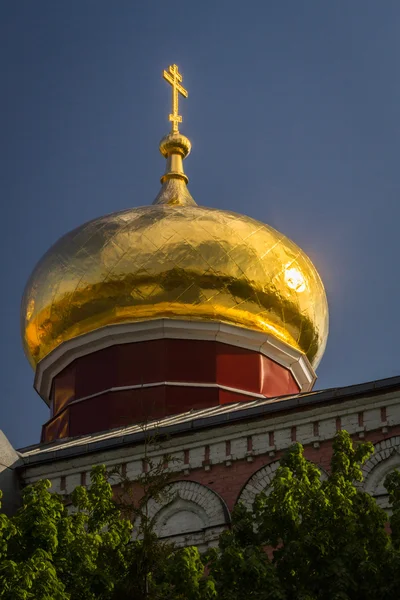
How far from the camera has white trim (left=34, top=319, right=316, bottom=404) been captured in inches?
810

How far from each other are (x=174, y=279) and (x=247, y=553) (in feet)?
30.6

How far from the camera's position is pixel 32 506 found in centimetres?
1230

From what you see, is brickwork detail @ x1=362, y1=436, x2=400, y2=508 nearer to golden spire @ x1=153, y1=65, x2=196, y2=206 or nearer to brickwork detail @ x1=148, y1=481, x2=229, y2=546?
brickwork detail @ x1=148, y1=481, x2=229, y2=546

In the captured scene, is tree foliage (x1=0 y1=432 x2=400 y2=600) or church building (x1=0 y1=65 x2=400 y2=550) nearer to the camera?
tree foliage (x1=0 y1=432 x2=400 y2=600)

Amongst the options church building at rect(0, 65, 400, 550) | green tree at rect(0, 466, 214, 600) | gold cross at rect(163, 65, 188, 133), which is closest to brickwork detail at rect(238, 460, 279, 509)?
church building at rect(0, 65, 400, 550)

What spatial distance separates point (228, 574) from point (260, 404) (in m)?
6.23

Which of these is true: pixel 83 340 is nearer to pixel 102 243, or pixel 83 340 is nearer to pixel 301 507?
pixel 102 243

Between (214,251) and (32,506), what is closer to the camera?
(32,506)

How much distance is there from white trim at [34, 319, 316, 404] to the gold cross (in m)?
6.25

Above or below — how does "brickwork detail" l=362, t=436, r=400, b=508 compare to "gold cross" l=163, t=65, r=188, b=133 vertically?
below

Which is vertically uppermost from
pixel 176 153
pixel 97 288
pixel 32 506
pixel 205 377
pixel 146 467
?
pixel 176 153

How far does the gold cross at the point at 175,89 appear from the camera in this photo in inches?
1025

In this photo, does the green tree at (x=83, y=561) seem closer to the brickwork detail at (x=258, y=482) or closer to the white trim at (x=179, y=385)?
the brickwork detail at (x=258, y=482)

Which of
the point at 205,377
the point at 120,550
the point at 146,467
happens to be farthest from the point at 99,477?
the point at 205,377
